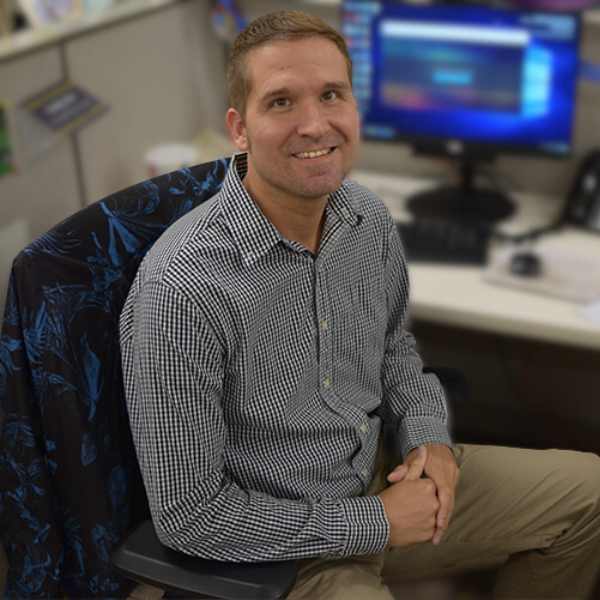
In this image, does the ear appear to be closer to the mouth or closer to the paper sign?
the mouth

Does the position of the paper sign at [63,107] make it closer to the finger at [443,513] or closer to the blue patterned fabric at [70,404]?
the blue patterned fabric at [70,404]

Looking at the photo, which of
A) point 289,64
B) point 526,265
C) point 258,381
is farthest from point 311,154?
point 526,265

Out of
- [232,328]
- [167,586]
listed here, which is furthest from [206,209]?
[167,586]

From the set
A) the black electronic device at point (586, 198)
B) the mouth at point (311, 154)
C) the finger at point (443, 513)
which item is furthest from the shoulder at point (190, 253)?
the black electronic device at point (586, 198)

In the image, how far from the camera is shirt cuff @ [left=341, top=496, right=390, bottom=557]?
1069 mm

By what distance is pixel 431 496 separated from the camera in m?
1.15

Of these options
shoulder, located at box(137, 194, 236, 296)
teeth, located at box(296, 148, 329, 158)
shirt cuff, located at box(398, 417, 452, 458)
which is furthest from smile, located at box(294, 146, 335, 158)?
shirt cuff, located at box(398, 417, 452, 458)

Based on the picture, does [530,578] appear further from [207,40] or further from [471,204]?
[207,40]

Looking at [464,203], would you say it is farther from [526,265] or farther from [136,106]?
[136,106]

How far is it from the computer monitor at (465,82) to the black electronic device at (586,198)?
0.23 feet

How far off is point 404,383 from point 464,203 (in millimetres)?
757

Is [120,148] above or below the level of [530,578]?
above

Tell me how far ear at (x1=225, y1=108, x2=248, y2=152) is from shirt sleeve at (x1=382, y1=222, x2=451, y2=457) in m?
0.28

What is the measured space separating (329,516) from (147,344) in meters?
0.31
